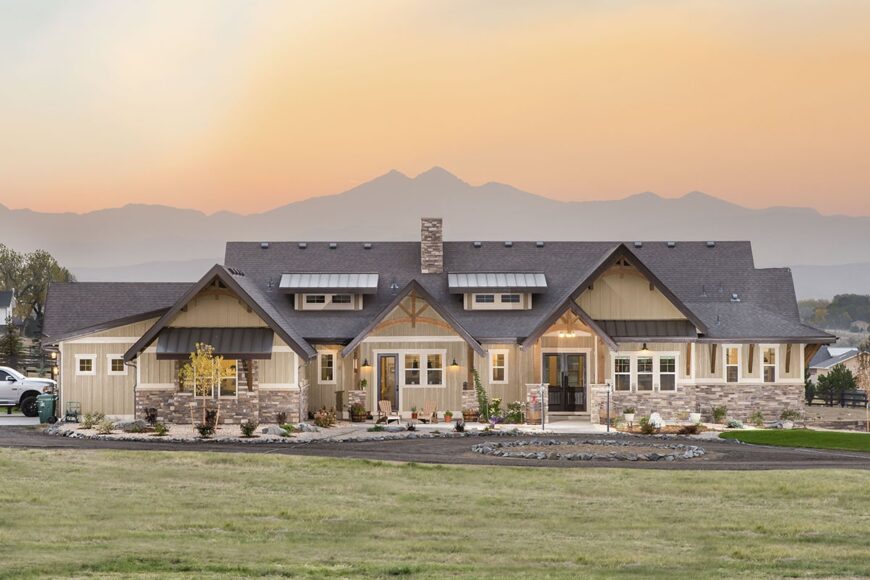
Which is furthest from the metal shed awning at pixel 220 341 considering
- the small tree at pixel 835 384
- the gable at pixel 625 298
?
the small tree at pixel 835 384

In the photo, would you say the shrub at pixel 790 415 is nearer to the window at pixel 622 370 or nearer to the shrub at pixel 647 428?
the window at pixel 622 370

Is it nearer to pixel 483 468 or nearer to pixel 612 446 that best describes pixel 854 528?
pixel 483 468

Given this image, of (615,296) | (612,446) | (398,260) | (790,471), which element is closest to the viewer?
(790,471)

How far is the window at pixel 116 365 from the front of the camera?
4203 centimetres

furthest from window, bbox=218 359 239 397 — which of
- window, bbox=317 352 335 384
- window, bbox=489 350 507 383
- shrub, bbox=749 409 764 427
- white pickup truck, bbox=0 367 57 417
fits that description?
shrub, bbox=749 409 764 427

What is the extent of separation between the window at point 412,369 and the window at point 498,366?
9.06ft

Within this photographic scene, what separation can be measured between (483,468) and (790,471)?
684 cm

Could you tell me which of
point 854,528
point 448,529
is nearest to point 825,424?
point 854,528

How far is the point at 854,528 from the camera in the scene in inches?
758

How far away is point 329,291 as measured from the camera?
153 feet

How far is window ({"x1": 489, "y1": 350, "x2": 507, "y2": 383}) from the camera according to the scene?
145 feet

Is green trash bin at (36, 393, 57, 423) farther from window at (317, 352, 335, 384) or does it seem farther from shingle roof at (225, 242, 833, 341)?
window at (317, 352, 335, 384)

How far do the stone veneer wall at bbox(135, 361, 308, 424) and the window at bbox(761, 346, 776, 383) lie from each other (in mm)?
17353

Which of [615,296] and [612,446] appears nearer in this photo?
[612,446]
